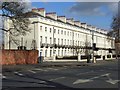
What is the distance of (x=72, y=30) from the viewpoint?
117 m

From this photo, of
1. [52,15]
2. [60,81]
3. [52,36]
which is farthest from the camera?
[52,15]

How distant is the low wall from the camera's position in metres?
47.0

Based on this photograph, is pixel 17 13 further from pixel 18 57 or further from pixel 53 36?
pixel 53 36

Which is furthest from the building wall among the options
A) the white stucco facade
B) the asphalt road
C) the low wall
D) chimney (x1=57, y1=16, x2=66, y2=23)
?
the asphalt road

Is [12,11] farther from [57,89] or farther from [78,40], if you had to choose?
[78,40]

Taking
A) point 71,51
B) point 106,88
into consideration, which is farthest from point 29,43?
point 106,88

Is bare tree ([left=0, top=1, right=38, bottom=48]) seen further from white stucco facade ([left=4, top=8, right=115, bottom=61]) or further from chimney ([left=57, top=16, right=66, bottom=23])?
chimney ([left=57, top=16, right=66, bottom=23])

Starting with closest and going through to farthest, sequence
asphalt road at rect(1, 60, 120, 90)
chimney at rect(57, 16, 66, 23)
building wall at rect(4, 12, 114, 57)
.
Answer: asphalt road at rect(1, 60, 120, 90), building wall at rect(4, 12, 114, 57), chimney at rect(57, 16, 66, 23)

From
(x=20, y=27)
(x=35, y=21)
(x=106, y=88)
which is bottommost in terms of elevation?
(x=106, y=88)

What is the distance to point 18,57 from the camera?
50281 millimetres

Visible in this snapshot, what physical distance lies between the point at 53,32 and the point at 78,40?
24.6 metres

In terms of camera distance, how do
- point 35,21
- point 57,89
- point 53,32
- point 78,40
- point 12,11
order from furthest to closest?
point 78,40 < point 53,32 < point 35,21 < point 12,11 < point 57,89

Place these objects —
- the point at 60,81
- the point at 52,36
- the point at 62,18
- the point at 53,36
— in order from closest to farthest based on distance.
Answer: the point at 60,81, the point at 52,36, the point at 53,36, the point at 62,18

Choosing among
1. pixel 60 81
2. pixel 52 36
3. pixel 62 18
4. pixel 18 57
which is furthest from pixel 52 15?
pixel 60 81
